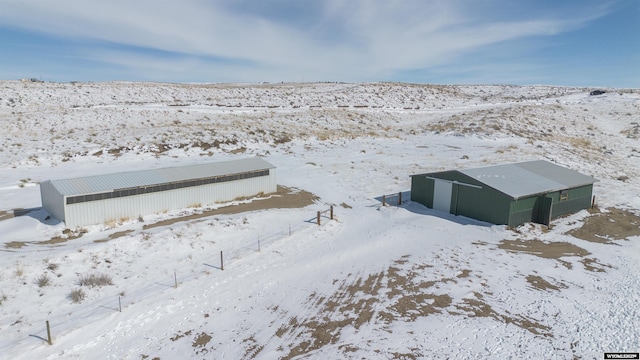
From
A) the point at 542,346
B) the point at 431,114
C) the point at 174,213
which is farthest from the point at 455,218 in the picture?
the point at 431,114

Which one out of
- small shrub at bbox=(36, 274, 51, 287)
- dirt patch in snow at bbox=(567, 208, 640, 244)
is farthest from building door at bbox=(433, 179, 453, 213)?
small shrub at bbox=(36, 274, 51, 287)

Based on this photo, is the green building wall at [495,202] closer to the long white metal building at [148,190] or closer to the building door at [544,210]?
the building door at [544,210]

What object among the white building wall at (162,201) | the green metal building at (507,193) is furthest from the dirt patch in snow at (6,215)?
the green metal building at (507,193)

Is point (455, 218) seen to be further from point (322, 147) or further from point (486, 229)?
point (322, 147)

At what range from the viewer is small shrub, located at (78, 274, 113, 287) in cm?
1655

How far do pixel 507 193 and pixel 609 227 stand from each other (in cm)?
789

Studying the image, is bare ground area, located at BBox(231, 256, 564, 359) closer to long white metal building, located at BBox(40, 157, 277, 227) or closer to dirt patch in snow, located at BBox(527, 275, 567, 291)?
dirt patch in snow, located at BBox(527, 275, 567, 291)

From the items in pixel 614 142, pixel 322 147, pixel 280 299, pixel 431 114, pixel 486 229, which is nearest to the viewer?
pixel 280 299

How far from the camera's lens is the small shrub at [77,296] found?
1546 cm

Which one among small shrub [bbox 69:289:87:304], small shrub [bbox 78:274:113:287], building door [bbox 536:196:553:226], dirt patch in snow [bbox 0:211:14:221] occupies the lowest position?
small shrub [bbox 69:289:87:304]

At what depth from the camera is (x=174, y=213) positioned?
26328 millimetres

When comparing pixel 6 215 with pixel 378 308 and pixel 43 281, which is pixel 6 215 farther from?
pixel 378 308

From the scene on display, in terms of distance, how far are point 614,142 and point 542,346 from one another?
59.6 metres

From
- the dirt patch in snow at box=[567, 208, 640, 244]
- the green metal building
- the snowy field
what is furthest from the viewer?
the green metal building
